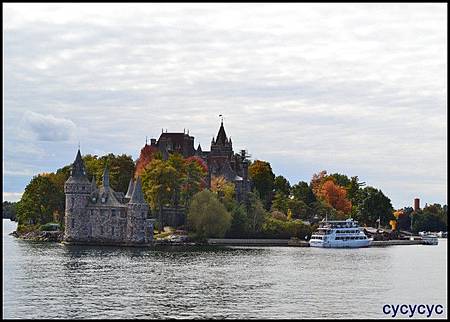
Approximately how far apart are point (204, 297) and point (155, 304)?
4.04 m

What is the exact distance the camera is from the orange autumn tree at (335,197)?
491 ft

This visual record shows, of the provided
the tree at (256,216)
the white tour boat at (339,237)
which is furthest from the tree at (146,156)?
the white tour boat at (339,237)

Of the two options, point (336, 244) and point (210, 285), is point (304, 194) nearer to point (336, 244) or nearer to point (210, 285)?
point (336, 244)

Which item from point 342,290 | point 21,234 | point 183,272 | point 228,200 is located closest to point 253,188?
point 228,200

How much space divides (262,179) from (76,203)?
154ft

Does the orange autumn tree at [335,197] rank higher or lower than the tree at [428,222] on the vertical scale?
higher

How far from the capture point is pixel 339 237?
4483 inches

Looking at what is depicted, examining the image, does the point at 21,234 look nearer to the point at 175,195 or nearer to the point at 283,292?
the point at 175,195

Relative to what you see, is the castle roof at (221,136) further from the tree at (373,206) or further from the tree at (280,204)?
the tree at (373,206)

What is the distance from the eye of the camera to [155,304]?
153 feet

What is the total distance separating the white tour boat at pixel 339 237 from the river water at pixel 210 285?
2626 centimetres

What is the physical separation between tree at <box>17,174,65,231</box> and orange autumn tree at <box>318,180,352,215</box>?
1925 inches

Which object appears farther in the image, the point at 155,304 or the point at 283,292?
the point at 283,292

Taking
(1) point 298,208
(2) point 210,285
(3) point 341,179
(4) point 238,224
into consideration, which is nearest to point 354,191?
(3) point 341,179
